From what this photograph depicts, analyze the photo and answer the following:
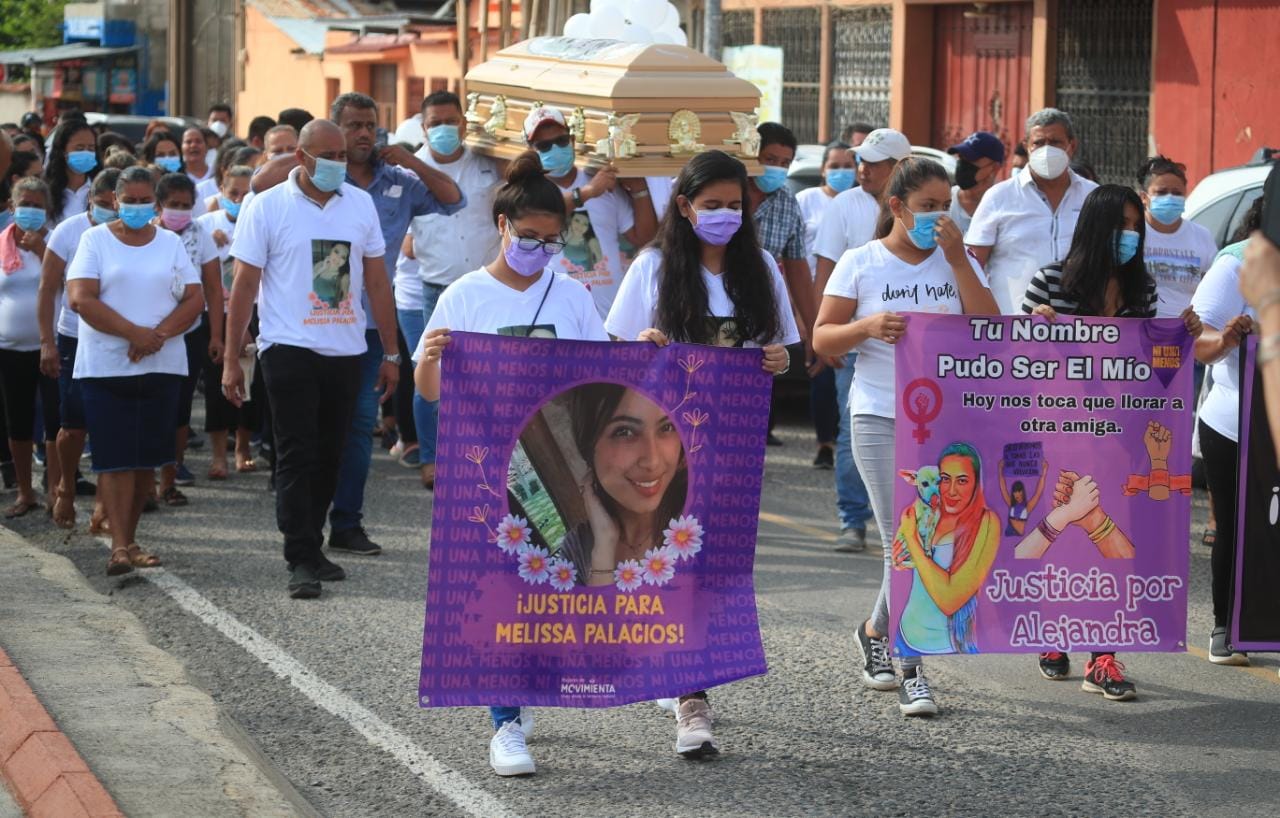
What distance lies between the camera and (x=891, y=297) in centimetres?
673

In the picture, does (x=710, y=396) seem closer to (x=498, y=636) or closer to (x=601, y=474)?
(x=601, y=474)

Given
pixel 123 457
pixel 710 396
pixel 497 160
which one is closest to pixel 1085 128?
pixel 497 160

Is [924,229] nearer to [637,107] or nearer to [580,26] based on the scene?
[637,107]

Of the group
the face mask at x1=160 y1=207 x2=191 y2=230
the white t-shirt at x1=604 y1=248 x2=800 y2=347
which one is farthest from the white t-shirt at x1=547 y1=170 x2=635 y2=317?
the white t-shirt at x1=604 y1=248 x2=800 y2=347

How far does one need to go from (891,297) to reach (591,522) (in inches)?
58.0

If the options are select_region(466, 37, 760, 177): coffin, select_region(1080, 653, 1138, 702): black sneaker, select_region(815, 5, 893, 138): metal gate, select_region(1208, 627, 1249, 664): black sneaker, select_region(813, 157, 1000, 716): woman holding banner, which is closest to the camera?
select_region(813, 157, 1000, 716): woman holding banner

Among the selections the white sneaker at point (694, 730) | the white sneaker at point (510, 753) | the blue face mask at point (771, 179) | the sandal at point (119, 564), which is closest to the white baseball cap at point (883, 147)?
the blue face mask at point (771, 179)

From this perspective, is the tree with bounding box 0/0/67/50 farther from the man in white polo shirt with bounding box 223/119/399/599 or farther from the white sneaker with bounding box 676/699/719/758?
the white sneaker with bounding box 676/699/719/758

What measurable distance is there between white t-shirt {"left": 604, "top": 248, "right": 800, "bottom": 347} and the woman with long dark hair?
1.01 meters

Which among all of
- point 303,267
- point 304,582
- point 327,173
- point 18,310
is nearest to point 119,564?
point 304,582

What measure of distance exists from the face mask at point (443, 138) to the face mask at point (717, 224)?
4662 mm

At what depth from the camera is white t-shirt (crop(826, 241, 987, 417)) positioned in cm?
673

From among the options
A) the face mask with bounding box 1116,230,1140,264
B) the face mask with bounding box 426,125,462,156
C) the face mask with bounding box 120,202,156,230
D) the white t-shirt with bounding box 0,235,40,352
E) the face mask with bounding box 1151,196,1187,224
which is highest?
the face mask with bounding box 426,125,462,156

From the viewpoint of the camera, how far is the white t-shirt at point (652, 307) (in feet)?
20.8
